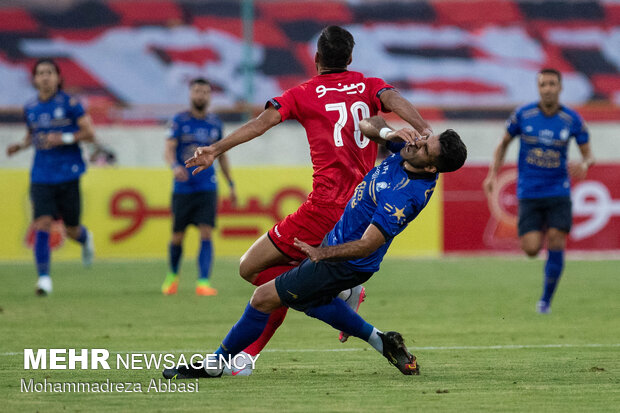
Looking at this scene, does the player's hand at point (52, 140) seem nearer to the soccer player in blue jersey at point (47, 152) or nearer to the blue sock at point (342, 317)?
the soccer player in blue jersey at point (47, 152)

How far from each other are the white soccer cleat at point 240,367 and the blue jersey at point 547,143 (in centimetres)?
463

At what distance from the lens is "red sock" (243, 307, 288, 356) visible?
607 cm

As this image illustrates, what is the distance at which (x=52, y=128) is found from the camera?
35.5 ft

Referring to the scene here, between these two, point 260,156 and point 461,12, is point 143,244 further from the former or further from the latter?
point 461,12

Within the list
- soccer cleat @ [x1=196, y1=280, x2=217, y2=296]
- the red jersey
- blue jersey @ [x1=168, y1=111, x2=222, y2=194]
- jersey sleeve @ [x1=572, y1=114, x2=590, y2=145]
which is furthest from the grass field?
jersey sleeve @ [x1=572, y1=114, x2=590, y2=145]

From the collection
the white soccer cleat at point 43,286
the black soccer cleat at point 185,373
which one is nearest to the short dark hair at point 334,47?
the black soccer cleat at point 185,373

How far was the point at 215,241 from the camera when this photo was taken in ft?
52.9

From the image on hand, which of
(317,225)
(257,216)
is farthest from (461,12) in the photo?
(317,225)

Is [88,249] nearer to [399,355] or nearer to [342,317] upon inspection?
[342,317]

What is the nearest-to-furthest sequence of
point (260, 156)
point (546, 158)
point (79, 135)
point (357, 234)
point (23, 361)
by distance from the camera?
point (357, 234) < point (23, 361) < point (546, 158) < point (79, 135) < point (260, 156)

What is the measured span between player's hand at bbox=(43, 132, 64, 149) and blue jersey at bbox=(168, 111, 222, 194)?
1.23 meters

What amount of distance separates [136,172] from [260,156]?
5.06m

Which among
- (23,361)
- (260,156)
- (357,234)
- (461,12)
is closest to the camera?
(357,234)

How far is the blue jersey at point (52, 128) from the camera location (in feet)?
35.4
